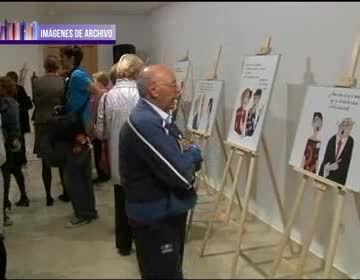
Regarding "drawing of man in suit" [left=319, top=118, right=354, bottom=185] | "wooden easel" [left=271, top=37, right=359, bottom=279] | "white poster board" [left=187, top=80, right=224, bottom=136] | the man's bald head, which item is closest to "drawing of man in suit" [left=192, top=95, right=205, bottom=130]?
"white poster board" [left=187, top=80, right=224, bottom=136]

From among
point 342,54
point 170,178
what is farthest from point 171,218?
point 342,54

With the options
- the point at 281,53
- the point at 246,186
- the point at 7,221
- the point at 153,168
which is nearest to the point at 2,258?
the point at 7,221

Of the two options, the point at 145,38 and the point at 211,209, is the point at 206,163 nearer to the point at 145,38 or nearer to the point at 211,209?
the point at 211,209

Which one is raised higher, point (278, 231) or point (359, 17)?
point (359, 17)

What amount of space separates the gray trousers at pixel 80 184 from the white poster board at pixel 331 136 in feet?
3.12

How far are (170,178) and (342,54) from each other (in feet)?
3.98

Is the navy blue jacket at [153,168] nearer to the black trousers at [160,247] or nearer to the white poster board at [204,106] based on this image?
the black trousers at [160,247]

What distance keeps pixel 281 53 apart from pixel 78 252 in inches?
60.8

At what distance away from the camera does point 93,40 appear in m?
1.78

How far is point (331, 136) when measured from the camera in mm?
1853

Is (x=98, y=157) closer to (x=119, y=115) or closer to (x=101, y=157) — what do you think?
(x=101, y=157)

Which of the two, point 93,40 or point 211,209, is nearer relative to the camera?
point 93,40

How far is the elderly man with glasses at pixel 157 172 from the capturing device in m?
1.36

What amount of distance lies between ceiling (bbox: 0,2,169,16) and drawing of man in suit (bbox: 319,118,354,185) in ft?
2.89
